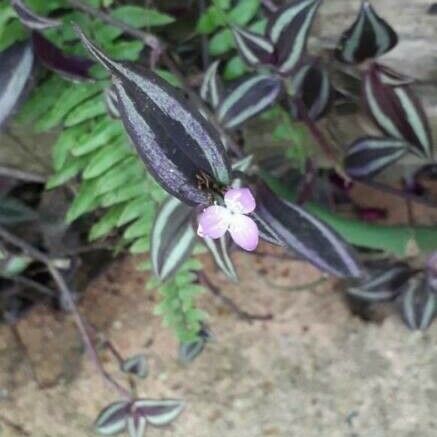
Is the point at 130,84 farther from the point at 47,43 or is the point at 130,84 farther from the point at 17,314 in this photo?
the point at 17,314

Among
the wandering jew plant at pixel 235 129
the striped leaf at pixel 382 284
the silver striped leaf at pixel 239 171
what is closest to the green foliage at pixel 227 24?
the wandering jew plant at pixel 235 129

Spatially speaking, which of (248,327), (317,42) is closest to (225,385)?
(248,327)

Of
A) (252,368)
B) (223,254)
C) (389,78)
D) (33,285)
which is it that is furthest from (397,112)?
(33,285)

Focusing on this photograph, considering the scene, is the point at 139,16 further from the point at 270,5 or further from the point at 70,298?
the point at 70,298

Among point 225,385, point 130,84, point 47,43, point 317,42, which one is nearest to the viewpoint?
point 130,84

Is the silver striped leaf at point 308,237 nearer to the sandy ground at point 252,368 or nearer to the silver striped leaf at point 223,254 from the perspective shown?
the silver striped leaf at point 223,254

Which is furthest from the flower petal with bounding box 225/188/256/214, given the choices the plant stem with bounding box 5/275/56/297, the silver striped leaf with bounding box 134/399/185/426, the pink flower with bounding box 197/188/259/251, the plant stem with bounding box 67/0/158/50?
the plant stem with bounding box 5/275/56/297
